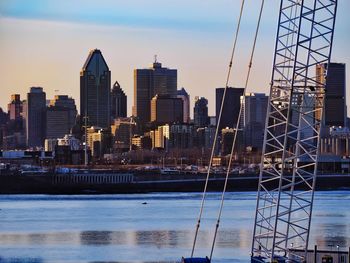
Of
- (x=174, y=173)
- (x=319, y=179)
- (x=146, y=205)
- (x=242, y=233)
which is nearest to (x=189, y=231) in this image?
(x=242, y=233)

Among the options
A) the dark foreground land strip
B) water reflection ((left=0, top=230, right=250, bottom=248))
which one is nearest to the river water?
water reflection ((left=0, top=230, right=250, bottom=248))

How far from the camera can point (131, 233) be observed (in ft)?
232

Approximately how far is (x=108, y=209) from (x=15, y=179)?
230ft

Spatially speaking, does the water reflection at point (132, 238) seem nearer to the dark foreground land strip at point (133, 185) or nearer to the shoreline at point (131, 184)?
the shoreline at point (131, 184)

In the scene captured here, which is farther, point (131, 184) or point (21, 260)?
point (131, 184)

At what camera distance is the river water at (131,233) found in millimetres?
55594

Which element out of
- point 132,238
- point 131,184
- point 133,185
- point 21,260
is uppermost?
point 131,184

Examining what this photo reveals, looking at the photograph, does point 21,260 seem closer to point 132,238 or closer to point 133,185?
point 132,238

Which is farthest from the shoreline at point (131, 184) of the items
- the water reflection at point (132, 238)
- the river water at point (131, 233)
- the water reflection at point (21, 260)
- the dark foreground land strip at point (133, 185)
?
the water reflection at point (21, 260)

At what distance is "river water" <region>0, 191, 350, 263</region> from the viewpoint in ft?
182

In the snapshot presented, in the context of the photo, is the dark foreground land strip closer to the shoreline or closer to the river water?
the shoreline

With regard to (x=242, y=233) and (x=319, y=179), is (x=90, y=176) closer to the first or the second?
(x=319, y=179)

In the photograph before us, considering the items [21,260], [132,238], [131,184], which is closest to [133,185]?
[131,184]

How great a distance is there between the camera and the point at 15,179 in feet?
567
